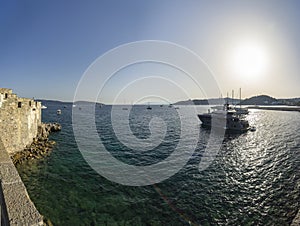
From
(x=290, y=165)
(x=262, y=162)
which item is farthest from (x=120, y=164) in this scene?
(x=290, y=165)

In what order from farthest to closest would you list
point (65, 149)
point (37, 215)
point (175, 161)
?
point (65, 149) < point (175, 161) < point (37, 215)

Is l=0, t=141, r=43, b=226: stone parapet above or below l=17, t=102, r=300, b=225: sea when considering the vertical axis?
above

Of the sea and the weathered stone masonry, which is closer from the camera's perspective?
the weathered stone masonry

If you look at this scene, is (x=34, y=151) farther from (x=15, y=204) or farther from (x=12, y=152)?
(x=15, y=204)

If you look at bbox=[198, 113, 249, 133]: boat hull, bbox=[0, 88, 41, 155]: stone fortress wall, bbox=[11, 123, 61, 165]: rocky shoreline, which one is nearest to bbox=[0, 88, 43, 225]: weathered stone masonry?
bbox=[0, 88, 41, 155]: stone fortress wall

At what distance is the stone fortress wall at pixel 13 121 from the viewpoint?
572 inches

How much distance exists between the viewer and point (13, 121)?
15.4m

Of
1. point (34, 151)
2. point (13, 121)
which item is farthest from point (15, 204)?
point (34, 151)

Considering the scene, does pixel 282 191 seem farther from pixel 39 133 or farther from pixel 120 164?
pixel 39 133

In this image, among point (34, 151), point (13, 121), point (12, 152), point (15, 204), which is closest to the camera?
point (15, 204)

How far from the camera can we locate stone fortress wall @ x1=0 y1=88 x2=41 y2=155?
1453cm

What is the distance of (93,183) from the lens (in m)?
12.2

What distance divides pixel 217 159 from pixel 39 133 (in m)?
21.9

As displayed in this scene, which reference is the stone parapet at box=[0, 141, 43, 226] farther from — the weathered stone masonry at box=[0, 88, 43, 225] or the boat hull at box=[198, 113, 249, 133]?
the boat hull at box=[198, 113, 249, 133]
